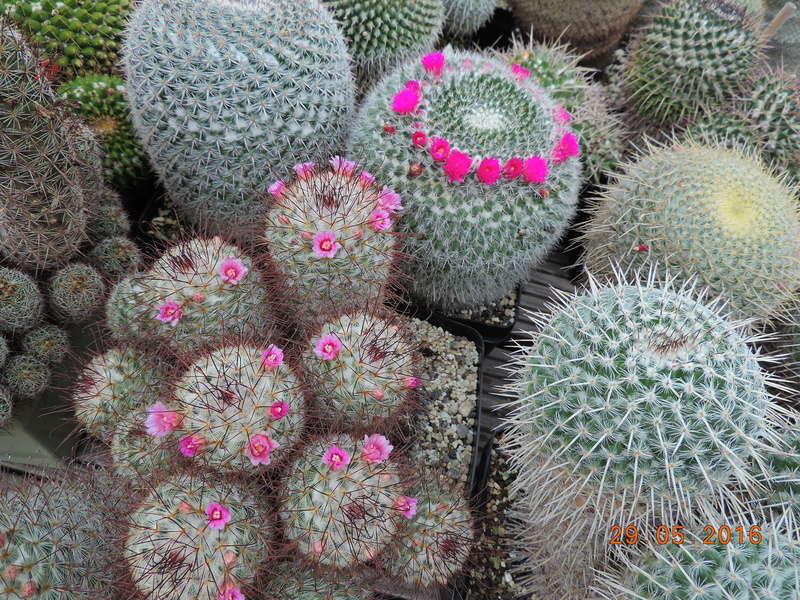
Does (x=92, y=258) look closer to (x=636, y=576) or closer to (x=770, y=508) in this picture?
(x=636, y=576)

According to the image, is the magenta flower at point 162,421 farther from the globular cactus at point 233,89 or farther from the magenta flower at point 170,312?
the globular cactus at point 233,89

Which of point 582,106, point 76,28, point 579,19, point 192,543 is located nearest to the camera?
point 192,543

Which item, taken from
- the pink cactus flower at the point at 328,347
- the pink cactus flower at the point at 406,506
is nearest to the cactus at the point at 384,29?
the pink cactus flower at the point at 328,347

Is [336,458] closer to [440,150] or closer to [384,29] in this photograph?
[440,150]

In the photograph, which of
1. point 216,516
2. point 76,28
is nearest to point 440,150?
point 216,516

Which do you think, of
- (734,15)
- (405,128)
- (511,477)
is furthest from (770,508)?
(734,15)

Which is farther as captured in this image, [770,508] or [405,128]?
[405,128]

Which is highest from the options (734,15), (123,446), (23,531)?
(734,15)
